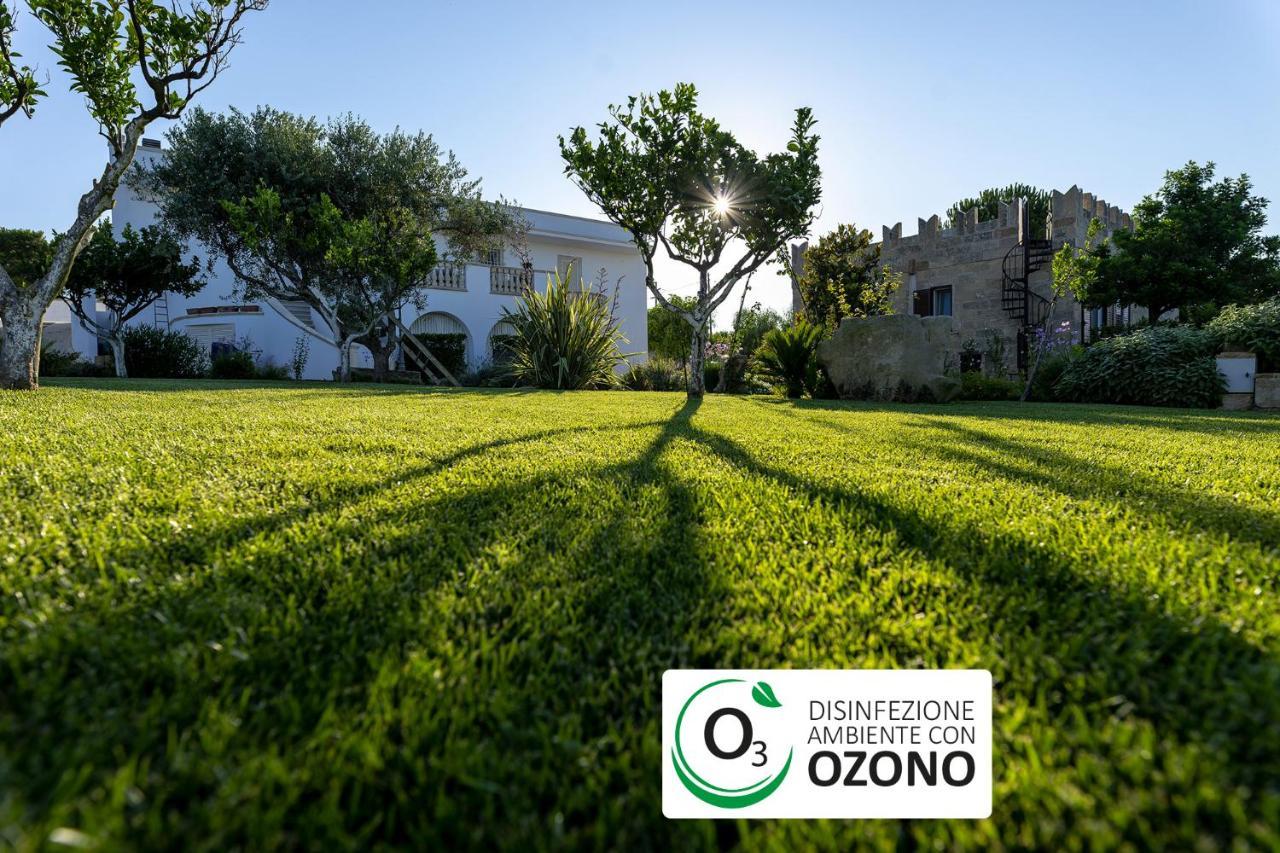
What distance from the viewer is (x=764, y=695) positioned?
3.72 ft

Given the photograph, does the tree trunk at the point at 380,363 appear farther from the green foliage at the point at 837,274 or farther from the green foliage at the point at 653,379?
the green foliage at the point at 837,274

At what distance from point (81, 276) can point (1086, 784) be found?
60.8 feet

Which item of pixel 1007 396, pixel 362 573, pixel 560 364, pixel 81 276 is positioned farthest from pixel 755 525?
pixel 81 276

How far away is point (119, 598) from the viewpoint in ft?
4.42

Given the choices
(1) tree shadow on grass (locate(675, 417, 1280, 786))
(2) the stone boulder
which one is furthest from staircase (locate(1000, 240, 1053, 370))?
(1) tree shadow on grass (locate(675, 417, 1280, 786))

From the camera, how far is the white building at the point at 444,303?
18.7m

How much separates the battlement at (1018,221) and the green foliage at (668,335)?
11.0 m

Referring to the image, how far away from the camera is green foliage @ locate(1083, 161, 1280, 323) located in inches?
698

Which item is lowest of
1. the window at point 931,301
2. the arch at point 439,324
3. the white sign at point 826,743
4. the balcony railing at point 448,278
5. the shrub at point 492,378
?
the white sign at point 826,743

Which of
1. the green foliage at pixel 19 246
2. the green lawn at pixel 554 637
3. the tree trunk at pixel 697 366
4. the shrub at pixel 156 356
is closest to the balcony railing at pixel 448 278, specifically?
the shrub at pixel 156 356

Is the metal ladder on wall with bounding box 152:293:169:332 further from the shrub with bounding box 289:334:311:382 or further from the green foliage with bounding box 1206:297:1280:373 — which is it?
the green foliage with bounding box 1206:297:1280:373

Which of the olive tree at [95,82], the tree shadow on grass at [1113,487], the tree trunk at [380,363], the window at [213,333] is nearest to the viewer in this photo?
the tree shadow on grass at [1113,487]

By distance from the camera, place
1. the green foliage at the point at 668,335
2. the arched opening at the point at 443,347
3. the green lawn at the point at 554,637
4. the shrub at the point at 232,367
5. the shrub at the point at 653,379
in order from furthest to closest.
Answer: the green foliage at the point at 668,335 < the arched opening at the point at 443,347 < the shrub at the point at 232,367 < the shrub at the point at 653,379 < the green lawn at the point at 554,637

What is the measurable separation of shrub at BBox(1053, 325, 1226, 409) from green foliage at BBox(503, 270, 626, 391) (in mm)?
8812
